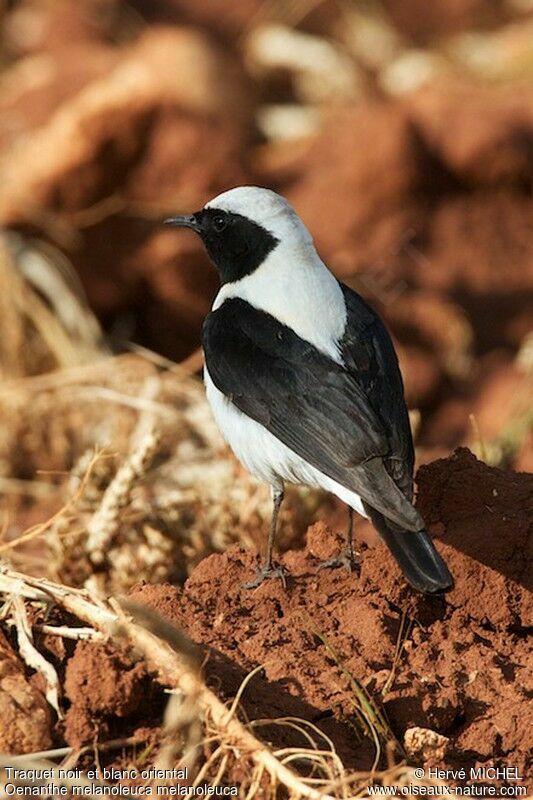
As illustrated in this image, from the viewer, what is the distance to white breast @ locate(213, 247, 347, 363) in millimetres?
5230

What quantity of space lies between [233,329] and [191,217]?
0.90m

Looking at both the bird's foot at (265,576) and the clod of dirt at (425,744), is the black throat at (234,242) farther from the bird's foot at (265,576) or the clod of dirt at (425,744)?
the clod of dirt at (425,744)

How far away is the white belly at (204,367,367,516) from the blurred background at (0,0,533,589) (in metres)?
1.10

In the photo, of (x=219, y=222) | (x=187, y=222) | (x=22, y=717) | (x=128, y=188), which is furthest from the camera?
(x=128, y=188)

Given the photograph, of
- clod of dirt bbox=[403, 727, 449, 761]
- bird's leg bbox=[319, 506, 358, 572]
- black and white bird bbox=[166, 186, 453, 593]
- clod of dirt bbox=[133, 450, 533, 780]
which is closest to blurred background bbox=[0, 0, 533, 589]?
black and white bird bbox=[166, 186, 453, 593]

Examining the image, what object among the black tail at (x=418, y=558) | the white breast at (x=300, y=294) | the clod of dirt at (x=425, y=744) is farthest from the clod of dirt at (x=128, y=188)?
the clod of dirt at (x=425, y=744)

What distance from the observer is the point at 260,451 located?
17.3 ft

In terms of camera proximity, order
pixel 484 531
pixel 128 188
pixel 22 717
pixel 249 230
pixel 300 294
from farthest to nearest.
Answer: pixel 128 188 → pixel 249 230 → pixel 300 294 → pixel 484 531 → pixel 22 717

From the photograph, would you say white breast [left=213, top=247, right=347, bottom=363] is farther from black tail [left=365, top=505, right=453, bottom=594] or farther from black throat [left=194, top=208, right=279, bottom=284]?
black tail [left=365, top=505, right=453, bottom=594]

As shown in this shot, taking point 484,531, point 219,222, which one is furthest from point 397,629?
point 219,222

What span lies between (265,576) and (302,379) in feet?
2.48

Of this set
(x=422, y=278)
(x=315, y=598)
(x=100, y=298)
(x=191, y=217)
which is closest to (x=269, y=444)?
(x=315, y=598)

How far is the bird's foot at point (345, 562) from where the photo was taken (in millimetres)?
4930

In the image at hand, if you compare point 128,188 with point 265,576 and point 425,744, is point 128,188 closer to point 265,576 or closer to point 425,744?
point 265,576
